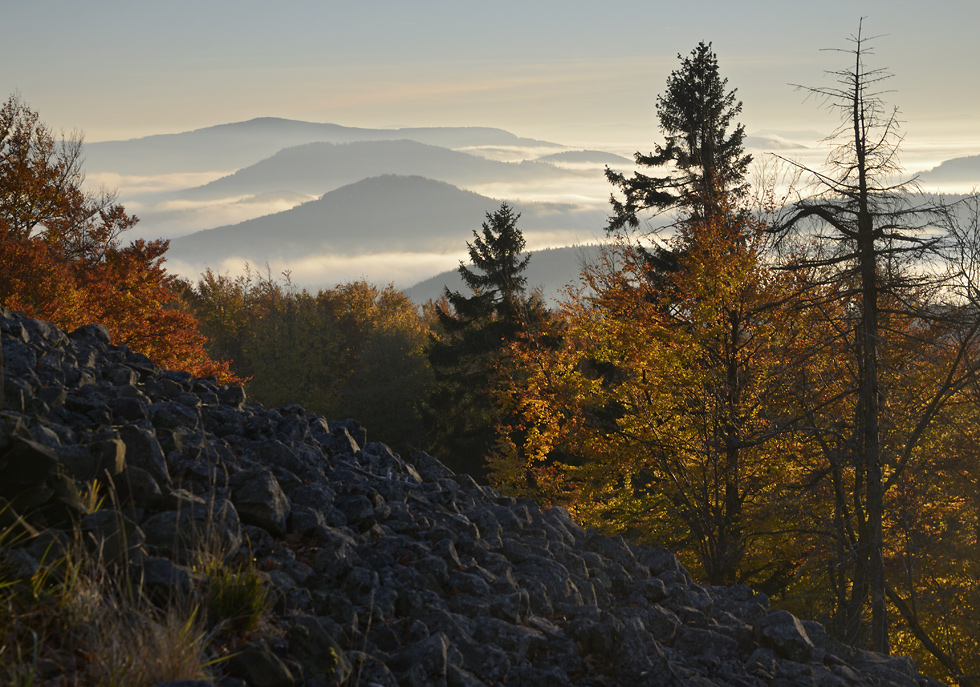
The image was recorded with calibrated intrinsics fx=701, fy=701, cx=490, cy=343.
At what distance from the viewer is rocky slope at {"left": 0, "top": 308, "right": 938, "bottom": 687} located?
6355 mm

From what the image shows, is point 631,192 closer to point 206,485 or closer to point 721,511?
point 721,511

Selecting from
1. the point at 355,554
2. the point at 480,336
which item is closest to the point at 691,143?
the point at 480,336

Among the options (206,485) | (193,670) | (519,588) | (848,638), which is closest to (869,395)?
(848,638)

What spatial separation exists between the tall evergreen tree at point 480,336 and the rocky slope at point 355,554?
29608 millimetres

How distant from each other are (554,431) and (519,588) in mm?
17754

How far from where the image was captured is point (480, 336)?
1631 inches

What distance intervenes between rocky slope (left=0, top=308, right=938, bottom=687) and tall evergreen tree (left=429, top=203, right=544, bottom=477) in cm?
2961

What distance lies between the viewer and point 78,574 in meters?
5.84

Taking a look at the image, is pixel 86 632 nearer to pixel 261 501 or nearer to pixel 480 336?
pixel 261 501

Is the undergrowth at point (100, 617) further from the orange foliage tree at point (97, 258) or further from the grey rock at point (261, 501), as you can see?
the orange foliage tree at point (97, 258)

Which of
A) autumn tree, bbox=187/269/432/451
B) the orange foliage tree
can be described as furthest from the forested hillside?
autumn tree, bbox=187/269/432/451

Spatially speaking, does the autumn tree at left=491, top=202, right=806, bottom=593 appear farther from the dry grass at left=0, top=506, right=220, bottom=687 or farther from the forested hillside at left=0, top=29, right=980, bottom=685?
the dry grass at left=0, top=506, right=220, bottom=687

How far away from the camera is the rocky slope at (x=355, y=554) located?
6355mm

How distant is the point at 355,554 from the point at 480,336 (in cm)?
3379
